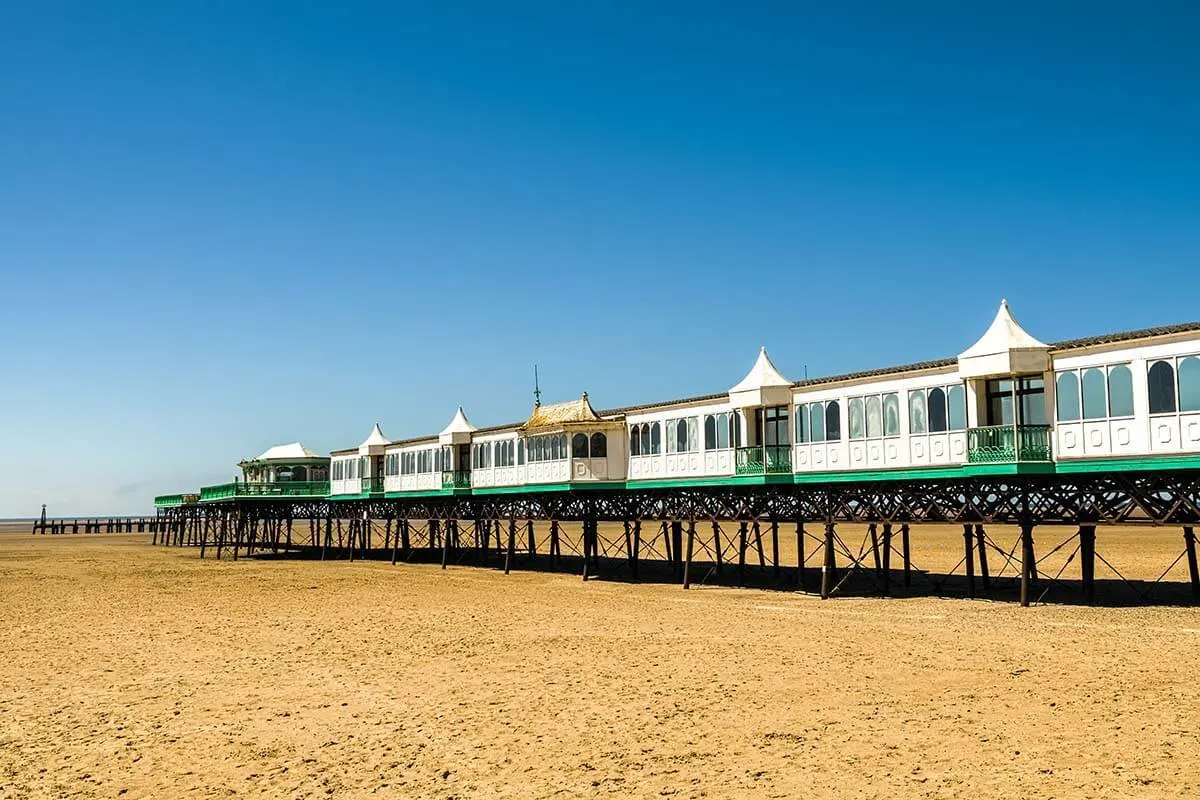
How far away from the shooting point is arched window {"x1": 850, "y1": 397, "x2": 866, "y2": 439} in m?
28.9

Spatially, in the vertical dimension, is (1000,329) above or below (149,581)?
above

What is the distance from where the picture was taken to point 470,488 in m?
47.1

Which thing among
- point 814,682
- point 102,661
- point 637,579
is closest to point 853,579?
point 637,579

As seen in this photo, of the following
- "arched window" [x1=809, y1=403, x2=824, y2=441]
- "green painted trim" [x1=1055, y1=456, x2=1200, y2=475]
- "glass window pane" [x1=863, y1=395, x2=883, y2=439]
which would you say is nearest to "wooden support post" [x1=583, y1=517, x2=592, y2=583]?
"arched window" [x1=809, y1=403, x2=824, y2=441]

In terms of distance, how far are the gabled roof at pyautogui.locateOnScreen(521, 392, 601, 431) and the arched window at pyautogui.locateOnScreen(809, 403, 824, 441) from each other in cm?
1014

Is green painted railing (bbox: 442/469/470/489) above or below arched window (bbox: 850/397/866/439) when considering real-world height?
below

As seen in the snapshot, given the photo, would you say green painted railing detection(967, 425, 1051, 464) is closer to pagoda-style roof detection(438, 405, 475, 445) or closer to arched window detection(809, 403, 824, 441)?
arched window detection(809, 403, 824, 441)

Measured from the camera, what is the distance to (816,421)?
99.2ft

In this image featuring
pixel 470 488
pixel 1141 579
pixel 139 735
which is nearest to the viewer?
pixel 139 735

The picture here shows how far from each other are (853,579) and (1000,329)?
1583 centimetres

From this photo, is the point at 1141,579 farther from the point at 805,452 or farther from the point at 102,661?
the point at 102,661

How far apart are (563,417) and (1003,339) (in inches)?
735

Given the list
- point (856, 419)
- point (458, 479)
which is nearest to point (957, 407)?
point (856, 419)

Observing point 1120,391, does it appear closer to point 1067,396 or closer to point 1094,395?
point 1094,395
